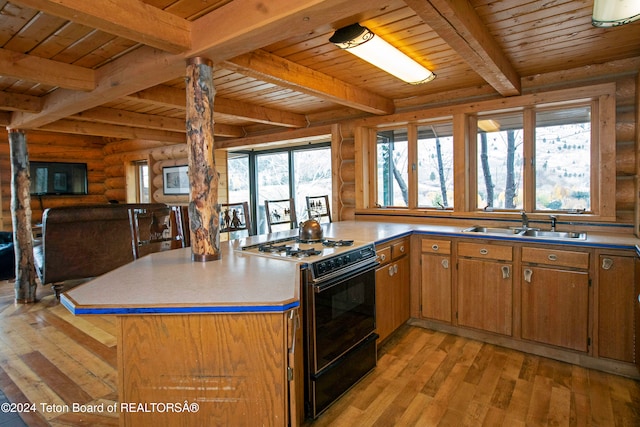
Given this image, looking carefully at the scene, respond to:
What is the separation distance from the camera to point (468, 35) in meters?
1.95

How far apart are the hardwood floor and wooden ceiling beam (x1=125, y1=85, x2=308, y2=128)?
220cm

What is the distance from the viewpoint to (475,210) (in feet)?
11.9

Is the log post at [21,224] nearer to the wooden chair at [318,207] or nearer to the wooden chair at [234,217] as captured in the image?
the wooden chair at [234,217]

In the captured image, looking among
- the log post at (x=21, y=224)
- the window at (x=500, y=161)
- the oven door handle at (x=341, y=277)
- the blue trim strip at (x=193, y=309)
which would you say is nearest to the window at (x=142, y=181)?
the log post at (x=21, y=224)

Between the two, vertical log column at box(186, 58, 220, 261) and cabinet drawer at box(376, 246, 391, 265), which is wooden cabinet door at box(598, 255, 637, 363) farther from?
vertical log column at box(186, 58, 220, 261)

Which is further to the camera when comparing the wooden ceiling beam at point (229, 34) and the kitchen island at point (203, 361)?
the wooden ceiling beam at point (229, 34)

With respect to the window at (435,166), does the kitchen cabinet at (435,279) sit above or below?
below

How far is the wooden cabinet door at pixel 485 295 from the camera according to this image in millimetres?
2873

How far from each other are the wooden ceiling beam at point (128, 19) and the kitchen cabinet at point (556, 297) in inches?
110

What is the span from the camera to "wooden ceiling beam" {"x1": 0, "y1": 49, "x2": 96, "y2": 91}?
2.47 meters

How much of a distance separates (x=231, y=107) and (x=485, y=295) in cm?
314

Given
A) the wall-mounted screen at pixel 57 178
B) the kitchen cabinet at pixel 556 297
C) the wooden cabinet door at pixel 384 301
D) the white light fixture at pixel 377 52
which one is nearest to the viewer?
the white light fixture at pixel 377 52

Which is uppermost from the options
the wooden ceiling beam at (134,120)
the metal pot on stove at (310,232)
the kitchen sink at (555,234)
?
the wooden ceiling beam at (134,120)

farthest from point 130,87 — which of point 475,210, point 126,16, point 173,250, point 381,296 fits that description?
point 475,210
